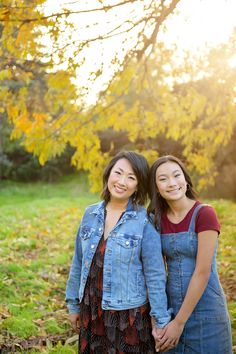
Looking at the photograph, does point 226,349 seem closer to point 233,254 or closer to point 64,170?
point 233,254

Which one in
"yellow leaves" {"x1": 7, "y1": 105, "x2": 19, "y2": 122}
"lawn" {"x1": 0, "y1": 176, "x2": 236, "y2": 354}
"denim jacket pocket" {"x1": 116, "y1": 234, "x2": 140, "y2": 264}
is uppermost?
"yellow leaves" {"x1": 7, "y1": 105, "x2": 19, "y2": 122}

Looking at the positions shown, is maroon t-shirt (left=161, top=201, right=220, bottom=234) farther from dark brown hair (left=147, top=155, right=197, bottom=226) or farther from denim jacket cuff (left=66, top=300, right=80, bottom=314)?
denim jacket cuff (left=66, top=300, right=80, bottom=314)

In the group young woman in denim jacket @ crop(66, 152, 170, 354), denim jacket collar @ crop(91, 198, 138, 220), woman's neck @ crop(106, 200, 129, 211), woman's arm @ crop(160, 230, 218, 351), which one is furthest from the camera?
woman's neck @ crop(106, 200, 129, 211)

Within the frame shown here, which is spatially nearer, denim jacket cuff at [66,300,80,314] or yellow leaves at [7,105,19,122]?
denim jacket cuff at [66,300,80,314]

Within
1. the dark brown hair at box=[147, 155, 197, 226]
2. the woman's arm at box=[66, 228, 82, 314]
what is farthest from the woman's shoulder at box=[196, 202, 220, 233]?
the woman's arm at box=[66, 228, 82, 314]

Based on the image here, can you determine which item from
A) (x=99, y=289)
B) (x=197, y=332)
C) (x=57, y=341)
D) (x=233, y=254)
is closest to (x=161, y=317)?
(x=197, y=332)

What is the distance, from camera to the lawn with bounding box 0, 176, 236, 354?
159 inches

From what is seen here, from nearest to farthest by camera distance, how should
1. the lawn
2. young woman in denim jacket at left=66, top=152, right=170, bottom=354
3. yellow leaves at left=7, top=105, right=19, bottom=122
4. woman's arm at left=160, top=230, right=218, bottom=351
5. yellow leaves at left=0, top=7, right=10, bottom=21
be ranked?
woman's arm at left=160, top=230, right=218, bottom=351 < young woman in denim jacket at left=66, top=152, right=170, bottom=354 < yellow leaves at left=0, top=7, right=10, bottom=21 < the lawn < yellow leaves at left=7, top=105, right=19, bottom=122

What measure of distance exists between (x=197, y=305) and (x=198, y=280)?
17 centimetres

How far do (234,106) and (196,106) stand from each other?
1.62 feet

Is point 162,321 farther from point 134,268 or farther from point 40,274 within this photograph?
point 40,274

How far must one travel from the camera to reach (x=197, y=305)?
245 centimetres

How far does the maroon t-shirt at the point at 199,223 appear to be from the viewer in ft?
7.86

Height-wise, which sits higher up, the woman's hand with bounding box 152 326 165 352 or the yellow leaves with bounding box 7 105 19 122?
the yellow leaves with bounding box 7 105 19 122
